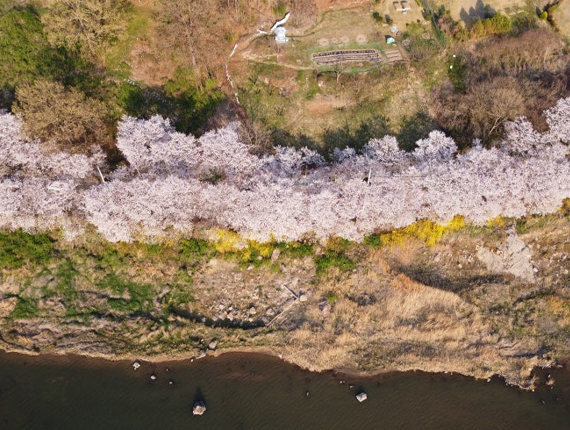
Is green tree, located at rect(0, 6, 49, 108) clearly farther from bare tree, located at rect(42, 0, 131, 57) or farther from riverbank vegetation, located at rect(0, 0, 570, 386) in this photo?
bare tree, located at rect(42, 0, 131, 57)

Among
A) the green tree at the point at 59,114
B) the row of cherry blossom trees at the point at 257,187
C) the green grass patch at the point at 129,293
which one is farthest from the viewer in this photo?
the green tree at the point at 59,114

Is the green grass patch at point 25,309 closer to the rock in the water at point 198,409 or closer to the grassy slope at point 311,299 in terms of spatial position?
the grassy slope at point 311,299

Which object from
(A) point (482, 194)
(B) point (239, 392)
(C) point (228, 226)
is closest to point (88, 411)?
(B) point (239, 392)

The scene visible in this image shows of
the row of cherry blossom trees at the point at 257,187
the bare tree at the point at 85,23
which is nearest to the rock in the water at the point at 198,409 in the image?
the row of cherry blossom trees at the point at 257,187

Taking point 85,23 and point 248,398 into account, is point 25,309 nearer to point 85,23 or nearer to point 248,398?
point 248,398

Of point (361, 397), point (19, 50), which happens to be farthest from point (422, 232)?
point (19, 50)

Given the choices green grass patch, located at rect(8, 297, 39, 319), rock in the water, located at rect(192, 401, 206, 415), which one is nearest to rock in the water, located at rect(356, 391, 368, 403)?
rock in the water, located at rect(192, 401, 206, 415)
